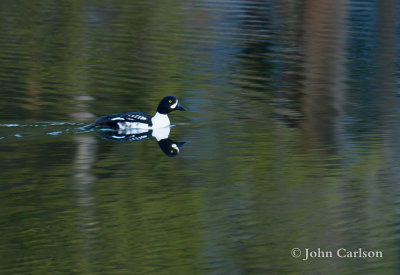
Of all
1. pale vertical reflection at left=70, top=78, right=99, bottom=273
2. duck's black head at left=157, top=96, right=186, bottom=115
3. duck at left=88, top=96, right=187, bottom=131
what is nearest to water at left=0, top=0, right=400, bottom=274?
pale vertical reflection at left=70, top=78, right=99, bottom=273

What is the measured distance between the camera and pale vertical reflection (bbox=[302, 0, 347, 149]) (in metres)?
14.9

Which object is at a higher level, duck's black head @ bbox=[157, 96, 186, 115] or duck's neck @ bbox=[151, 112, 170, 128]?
duck's black head @ bbox=[157, 96, 186, 115]

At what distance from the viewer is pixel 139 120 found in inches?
555

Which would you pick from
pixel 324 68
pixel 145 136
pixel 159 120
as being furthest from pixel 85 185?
pixel 324 68

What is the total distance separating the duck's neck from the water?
0.76 feet

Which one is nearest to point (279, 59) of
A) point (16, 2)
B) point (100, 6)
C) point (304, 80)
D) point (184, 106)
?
point (304, 80)

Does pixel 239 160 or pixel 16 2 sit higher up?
pixel 16 2

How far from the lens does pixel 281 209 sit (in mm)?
10398

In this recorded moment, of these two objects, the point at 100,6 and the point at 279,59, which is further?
the point at 100,6

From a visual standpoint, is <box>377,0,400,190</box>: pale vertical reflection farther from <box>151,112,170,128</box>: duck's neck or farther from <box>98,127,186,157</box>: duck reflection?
Answer: <box>151,112,170,128</box>: duck's neck

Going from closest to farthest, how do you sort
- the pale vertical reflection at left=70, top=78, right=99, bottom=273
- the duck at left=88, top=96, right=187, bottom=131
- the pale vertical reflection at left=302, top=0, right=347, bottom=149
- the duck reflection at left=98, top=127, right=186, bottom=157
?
the pale vertical reflection at left=70, top=78, right=99, bottom=273
the duck reflection at left=98, top=127, right=186, bottom=157
the duck at left=88, top=96, right=187, bottom=131
the pale vertical reflection at left=302, top=0, right=347, bottom=149

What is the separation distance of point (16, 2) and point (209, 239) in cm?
2393

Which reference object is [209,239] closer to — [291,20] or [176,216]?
[176,216]

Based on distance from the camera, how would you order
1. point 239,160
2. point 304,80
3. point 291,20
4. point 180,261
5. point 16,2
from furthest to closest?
1. point 16,2
2. point 291,20
3. point 304,80
4. point 239,160
5. point 180,261
